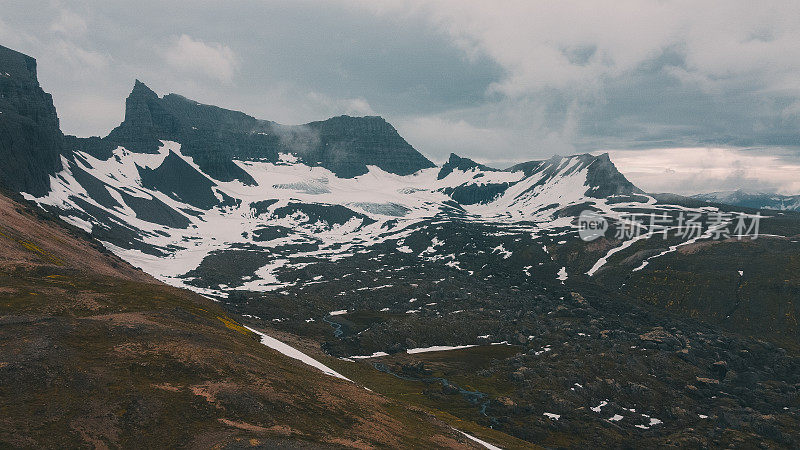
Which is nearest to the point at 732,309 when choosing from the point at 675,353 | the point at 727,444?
the point at 675,353

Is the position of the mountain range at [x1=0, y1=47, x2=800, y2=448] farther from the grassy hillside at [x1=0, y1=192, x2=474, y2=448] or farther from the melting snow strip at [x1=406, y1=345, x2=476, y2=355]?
the melting snow strip at [x1=406, y1=345, x2=476, y2=355]

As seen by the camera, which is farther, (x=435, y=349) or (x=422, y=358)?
(x=435, y=349)

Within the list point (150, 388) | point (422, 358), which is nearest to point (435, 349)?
point (422, 358)

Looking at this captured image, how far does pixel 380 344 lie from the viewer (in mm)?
140750

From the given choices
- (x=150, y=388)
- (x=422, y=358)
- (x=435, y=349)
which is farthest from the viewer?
(x=435, y=349)

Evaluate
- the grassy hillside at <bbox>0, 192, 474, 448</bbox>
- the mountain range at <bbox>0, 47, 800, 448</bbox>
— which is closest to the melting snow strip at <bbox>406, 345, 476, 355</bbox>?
the mountain range at <bbox>0, 47, 800, 448</bbox>

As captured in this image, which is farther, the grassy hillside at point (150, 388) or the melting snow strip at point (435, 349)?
the melting snow strip at point (435, 349)

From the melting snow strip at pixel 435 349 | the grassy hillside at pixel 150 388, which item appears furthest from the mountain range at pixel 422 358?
the melting snow strip at pixel 435 349

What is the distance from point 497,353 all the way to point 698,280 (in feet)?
366

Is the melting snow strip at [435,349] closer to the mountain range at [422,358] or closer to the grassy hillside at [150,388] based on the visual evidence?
the mountain range at [422,358]

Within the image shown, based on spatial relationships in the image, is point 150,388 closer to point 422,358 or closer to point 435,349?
point 422,358

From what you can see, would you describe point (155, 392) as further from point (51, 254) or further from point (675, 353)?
point (675, 353)

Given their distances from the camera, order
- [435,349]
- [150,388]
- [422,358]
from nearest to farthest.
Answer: [150,388]
[422,358]
[435,349]

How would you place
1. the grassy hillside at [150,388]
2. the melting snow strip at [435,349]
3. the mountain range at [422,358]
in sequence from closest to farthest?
the grassy hillside at [150,388]
the mountain range at [422,358]
the melting snow strip at [435,349]
